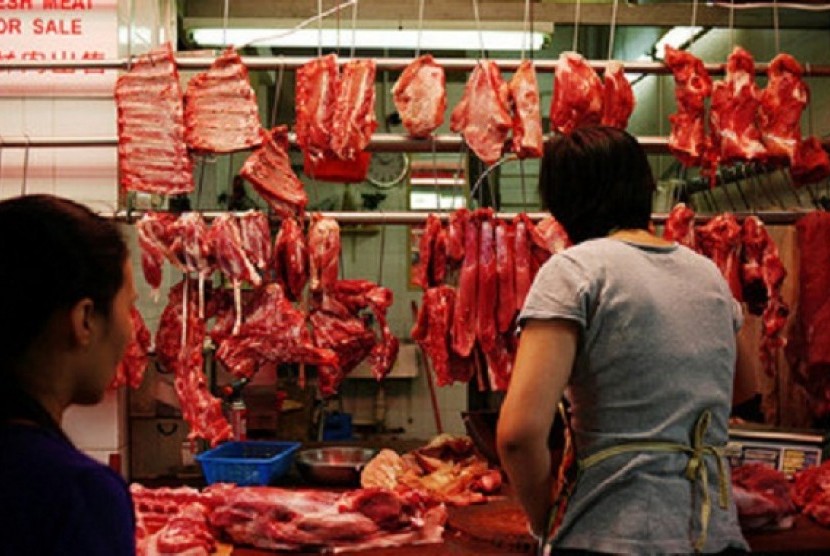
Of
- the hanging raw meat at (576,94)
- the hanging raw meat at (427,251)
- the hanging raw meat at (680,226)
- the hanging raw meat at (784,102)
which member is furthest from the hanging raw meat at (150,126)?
the hanging raw meat at (784,102)

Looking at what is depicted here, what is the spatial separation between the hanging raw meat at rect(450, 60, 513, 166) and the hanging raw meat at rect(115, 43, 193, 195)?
1.37 metres

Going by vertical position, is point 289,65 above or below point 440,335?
above

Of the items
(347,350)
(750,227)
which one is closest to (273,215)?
(347,350)

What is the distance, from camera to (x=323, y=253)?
4.52 meters

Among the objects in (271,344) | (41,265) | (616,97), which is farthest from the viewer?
(616,97)

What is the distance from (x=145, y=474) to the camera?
484 centimetres

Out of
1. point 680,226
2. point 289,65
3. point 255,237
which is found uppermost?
point 289,65

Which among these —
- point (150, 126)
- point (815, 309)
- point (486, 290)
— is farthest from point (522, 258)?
point (150, 126)

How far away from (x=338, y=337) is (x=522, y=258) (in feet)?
3.19

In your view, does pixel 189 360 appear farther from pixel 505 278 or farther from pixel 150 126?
pixel 505 278

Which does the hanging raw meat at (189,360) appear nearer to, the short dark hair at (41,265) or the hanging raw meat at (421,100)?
the hanging raw meat at (421,100)

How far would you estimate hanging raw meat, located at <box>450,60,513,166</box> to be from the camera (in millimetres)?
4605

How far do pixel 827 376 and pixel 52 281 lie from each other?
164 inches

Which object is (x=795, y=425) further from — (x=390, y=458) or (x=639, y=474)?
(x=639, y=474)
